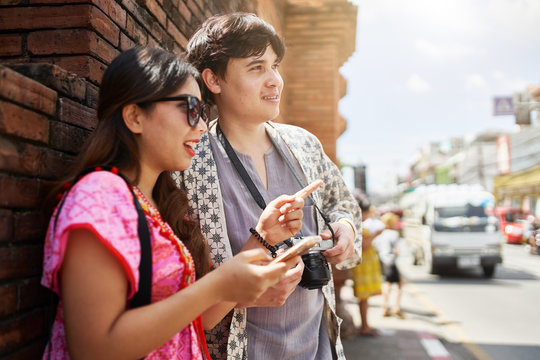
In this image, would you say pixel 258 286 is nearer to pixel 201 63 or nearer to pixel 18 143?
pixel 18 143

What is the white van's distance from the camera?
446 inches

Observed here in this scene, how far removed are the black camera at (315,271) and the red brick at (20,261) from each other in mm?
884

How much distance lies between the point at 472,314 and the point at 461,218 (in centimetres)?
465

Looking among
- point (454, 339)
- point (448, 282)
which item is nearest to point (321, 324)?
point (454, 339)

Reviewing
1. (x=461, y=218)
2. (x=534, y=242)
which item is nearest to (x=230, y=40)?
(x=461, y=218)

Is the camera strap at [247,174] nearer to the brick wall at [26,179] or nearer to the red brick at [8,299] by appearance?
the brick wall at [26,179]

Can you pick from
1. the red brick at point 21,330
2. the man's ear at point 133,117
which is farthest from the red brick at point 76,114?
the red brick at point 21,330

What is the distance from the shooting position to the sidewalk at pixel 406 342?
17.4ft

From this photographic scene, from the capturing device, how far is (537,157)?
3033 cm

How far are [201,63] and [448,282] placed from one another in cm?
1073

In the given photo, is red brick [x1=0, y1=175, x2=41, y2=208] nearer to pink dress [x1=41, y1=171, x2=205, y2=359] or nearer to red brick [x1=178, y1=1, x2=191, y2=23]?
pink dress [x1=41, y1=171, x2=205, y2=359]

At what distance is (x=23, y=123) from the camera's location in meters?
1.31

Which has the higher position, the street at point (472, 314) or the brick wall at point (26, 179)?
the brick wall at point (26, 179)

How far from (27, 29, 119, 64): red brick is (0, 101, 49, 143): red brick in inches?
17.6
